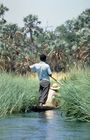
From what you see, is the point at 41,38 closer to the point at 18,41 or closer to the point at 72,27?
the point at 72,27

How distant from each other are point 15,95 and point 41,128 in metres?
3.95

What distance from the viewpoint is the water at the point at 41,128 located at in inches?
410

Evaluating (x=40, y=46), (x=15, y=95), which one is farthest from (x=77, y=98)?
(x=40, y=46)

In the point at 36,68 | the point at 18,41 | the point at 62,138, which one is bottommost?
the point at 62,138

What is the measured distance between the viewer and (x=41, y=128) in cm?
1188

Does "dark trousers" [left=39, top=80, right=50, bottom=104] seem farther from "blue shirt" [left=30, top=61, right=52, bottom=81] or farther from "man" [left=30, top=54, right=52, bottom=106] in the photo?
"blue shirt" [left=30, top=61, right=52, bottom=81]

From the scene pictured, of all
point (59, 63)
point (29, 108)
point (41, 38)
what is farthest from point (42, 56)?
point (41, 38)

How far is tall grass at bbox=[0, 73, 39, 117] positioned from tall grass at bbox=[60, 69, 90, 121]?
146cm

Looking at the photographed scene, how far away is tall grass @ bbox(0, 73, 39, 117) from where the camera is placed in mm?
14728

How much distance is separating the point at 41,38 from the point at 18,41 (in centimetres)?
1397

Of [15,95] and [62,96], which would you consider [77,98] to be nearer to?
[62,96]

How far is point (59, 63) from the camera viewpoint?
50031mm

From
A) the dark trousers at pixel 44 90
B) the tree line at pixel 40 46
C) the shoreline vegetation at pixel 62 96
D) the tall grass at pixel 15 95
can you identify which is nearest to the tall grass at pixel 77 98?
the shoreline vegetation at pixel 62 96

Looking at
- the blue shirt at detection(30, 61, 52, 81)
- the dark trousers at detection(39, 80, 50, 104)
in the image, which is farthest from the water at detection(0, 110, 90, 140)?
the blue shirt at detection(30, 61, 52, 81)
